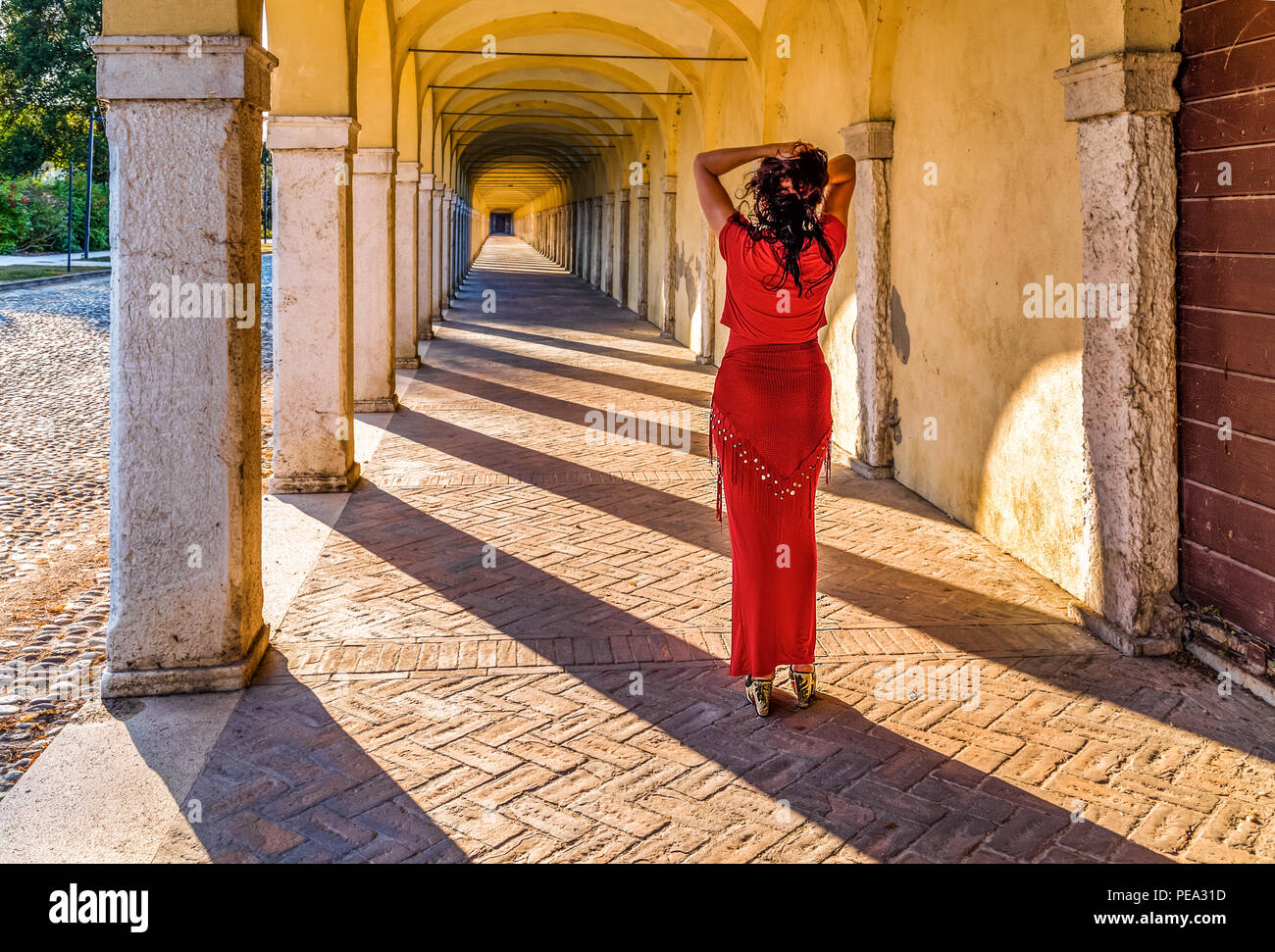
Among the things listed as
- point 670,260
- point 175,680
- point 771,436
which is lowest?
point 175,680

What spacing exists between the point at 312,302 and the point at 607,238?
24.7 metres

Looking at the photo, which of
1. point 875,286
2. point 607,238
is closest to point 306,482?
point 875,286

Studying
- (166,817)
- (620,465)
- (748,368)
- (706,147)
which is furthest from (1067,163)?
(706,147)

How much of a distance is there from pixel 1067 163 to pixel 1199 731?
299 cm

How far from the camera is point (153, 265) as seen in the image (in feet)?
14.5

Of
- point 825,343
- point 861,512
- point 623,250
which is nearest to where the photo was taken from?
point 861,512

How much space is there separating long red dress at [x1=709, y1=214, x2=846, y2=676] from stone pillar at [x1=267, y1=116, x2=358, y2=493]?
4524 mm

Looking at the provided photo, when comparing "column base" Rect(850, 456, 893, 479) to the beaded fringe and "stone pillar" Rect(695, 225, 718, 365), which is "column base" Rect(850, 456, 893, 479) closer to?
the beaded fringe

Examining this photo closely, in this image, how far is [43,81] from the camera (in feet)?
154

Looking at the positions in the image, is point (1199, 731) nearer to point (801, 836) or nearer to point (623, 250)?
point (801, 836)

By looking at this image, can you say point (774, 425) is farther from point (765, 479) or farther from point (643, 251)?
point (643, 251)

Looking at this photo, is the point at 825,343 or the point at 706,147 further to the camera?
the point at 706,147

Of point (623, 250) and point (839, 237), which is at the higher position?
point (623, 250)

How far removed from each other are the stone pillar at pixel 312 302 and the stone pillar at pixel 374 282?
295 cm
